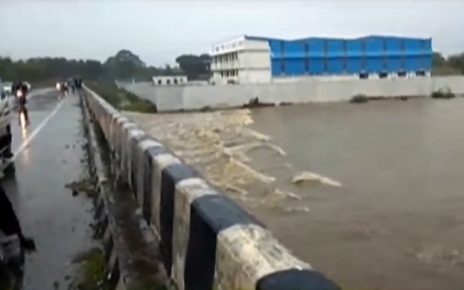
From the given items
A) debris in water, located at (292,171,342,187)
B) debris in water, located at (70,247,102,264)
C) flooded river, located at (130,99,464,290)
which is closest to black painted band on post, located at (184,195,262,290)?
debris in water, located at (70,247,102,264)

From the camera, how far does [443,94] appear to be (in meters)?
70.9

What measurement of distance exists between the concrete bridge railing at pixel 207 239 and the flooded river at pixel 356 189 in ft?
10.7

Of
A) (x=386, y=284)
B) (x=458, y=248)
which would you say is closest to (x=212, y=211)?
(x=386, y=284)

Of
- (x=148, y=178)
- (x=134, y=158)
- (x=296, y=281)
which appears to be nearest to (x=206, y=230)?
(x=296, y=281)

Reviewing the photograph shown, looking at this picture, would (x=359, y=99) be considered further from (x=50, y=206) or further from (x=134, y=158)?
(x=134, y=158)

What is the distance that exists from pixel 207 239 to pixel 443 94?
234ft

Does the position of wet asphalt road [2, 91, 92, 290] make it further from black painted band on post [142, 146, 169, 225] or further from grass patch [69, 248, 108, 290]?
black painted band on post [142, 146, 169, 225]

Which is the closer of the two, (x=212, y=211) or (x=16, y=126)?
(x=212, y=211)

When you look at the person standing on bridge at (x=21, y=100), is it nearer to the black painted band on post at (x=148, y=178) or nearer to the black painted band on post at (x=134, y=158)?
the black painted band on post at (x=134, y=158)

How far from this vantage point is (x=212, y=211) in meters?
3.24

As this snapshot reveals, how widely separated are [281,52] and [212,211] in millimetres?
87504

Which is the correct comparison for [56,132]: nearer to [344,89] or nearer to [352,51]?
[344,89]

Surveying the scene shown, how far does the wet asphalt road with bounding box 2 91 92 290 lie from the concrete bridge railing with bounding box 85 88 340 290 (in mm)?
1173

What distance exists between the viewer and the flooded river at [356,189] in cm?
1116
